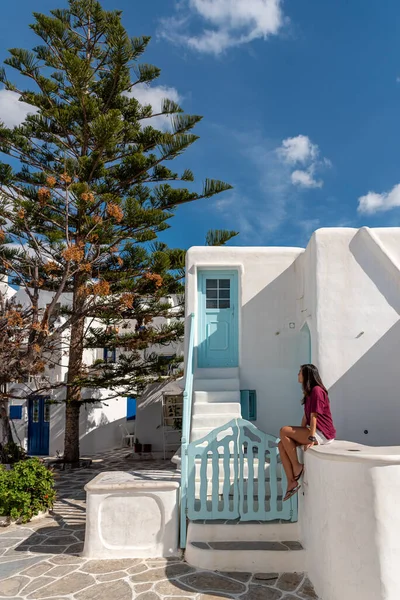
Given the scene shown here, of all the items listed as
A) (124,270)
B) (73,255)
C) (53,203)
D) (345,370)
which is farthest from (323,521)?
(53,203)

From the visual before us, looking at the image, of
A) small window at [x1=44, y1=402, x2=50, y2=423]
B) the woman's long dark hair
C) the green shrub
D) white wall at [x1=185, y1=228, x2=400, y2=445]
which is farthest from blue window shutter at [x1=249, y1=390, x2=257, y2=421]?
small window at [x1=44, y1=402, x2=50, y2=423]

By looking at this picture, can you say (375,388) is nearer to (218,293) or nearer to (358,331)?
(358,331)

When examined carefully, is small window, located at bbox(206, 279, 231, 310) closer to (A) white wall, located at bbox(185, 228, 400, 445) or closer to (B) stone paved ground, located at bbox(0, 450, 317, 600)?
(A) white wall, located at bbox(185, 228, 400, 445)

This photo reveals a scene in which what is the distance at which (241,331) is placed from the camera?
752 centimetres

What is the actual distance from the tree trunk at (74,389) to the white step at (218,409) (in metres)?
5.91

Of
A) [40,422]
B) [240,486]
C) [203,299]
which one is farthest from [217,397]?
[40,422]

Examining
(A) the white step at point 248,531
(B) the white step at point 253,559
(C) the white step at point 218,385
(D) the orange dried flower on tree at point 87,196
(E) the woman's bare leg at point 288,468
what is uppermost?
(D) the orange dried flower on tree at point 87,196

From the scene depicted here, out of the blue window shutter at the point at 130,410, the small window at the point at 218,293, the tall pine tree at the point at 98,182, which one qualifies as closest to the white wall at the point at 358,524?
the small window at the point at 218,293

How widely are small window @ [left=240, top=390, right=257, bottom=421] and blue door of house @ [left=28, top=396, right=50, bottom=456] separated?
8.98 metres

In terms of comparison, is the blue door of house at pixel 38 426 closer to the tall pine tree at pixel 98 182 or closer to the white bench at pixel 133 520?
the tall pine tree at pixel 98 182

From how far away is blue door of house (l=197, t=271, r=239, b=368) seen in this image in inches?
301

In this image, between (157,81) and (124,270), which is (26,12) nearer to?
(157,81)

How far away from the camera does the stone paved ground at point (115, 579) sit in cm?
407

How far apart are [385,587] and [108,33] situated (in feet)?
42.8
